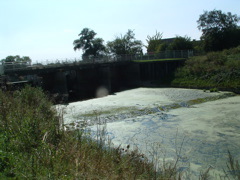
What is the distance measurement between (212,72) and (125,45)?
43489 millimetres

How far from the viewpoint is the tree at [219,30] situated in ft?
138

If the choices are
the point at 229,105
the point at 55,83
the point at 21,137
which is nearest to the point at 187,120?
the point at 229,105

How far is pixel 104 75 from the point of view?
4031cm

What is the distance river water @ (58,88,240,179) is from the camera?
30.3 feet

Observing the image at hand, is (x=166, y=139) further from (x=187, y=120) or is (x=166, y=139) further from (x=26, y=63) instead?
(x=26, y=63)

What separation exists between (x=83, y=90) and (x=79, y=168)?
34800 millimetres

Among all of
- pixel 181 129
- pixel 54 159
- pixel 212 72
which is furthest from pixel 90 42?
pixel 54 159

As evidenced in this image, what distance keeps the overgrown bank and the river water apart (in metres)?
5.29

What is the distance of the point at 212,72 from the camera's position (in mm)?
31781

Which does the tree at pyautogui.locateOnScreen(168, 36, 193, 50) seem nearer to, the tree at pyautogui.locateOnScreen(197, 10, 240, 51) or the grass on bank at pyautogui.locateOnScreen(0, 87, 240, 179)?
the tree at pyautogui.locateOnScreen(197, 10, 240, 51)

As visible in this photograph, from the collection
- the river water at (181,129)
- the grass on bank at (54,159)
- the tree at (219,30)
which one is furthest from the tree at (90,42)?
the grass on bank at (54,159)

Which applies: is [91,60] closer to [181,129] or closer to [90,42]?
[181,129]

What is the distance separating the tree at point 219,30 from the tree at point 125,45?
29948mm

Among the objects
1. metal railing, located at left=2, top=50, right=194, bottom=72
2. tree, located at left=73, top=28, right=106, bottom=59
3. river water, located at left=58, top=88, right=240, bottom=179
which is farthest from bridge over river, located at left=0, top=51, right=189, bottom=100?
tree, located at left=73, top=28, right=106, bottom=59
